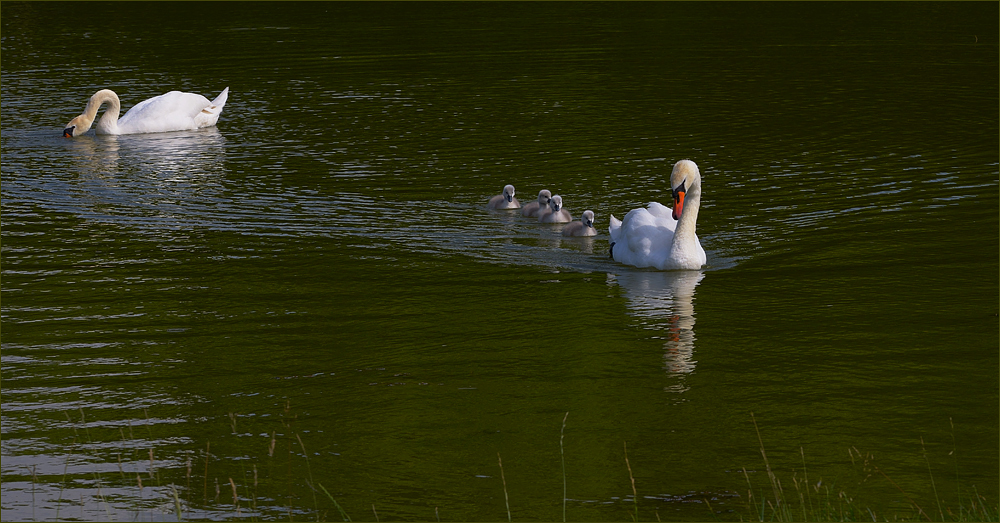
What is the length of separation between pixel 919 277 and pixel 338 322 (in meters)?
6.22

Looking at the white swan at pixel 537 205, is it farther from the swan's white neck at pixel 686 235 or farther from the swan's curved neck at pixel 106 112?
the swan's curved neck at pixel 106 112

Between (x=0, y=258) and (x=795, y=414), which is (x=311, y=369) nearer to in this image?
(x=795, y=414)

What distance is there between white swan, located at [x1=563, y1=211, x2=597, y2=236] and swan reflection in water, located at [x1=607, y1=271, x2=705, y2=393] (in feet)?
5.08

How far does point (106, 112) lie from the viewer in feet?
82.8

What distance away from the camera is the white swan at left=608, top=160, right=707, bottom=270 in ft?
47.8

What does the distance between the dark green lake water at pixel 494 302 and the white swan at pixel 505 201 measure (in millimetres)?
455

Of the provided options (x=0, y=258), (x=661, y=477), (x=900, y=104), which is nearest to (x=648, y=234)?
(x=661, y=477)

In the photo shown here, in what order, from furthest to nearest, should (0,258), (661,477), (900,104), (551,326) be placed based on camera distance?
(900,104) < (0,258) < (551,326) < (661,477)

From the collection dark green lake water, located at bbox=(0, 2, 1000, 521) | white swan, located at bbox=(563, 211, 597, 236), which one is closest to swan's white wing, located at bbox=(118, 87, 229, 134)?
dark green lake water, located at bbox=(0, 2, 1000, 521)

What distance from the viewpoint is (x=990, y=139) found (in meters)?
21.5

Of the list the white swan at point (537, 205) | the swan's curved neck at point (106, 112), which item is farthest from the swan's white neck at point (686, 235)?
the swan's curved neck at point (106, 112)

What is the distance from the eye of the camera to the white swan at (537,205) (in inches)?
681

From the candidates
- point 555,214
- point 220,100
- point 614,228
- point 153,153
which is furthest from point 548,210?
point 220,100

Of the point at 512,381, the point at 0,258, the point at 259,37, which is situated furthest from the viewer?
the point at 259,37
